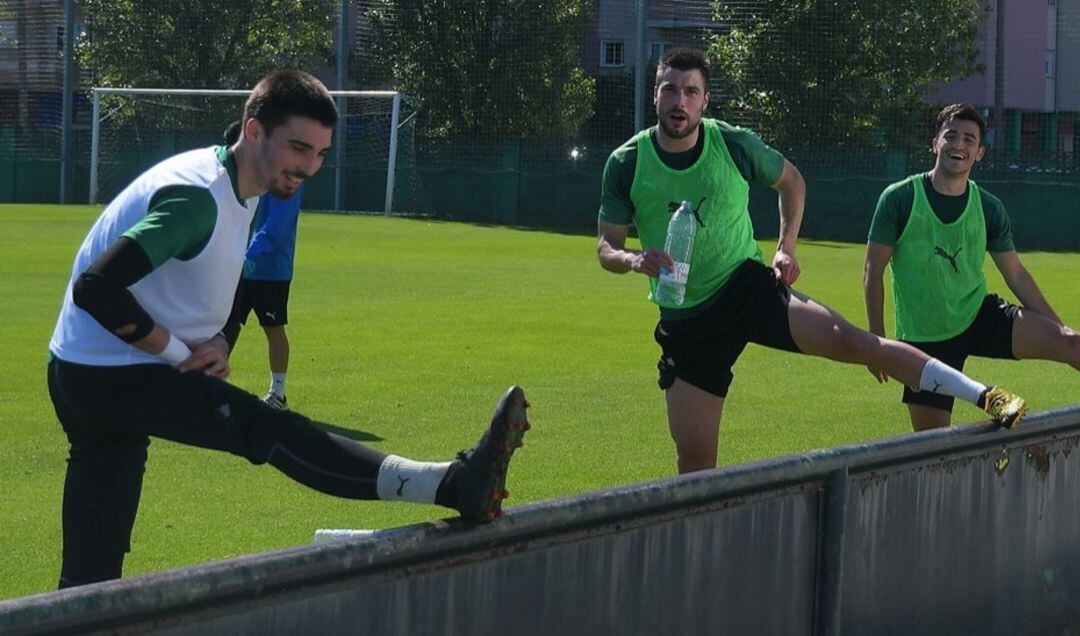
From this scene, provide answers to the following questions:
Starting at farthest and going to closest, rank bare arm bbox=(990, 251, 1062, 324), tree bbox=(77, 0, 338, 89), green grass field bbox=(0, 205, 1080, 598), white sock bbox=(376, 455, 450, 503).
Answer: tree bbox=(77, 0, 338, 89), bare arm bbox=(990, 251, 1062, 324), green grass field bbox=(0, 205, 1080, 598), white sock bbox=(376, 455, 450, 503)

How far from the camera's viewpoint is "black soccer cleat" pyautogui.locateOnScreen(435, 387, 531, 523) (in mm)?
4121

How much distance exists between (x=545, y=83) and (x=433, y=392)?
35.4m

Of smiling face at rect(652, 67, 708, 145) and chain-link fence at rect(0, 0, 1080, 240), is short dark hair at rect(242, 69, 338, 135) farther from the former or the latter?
chain-link fence at rect(0, 0, 1080, 240)

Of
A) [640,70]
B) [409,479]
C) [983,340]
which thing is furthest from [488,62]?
[409,479]

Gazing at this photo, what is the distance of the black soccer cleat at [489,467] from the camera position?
412cm

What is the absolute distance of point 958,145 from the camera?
28.1ft

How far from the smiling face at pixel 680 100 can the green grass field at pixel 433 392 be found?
1.97m

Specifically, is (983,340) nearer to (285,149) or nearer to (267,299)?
(285,149)

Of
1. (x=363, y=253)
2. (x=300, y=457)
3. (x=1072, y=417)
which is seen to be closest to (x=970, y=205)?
(x=1072, y=417)

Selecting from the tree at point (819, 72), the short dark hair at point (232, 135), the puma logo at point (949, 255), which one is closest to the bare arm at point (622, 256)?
the puma logo at point (949, 255)

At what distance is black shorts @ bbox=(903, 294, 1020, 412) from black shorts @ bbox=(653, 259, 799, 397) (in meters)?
1.15

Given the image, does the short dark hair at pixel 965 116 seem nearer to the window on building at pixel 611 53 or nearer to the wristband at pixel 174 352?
the wristband at pixel 174 352

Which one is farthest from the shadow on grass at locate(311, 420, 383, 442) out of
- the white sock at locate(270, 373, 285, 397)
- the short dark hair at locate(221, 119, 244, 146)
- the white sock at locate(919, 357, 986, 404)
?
the short dark hair at locate(221, 119, 244, 146)

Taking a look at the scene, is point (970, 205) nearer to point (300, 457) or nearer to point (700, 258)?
point (700, 258)
